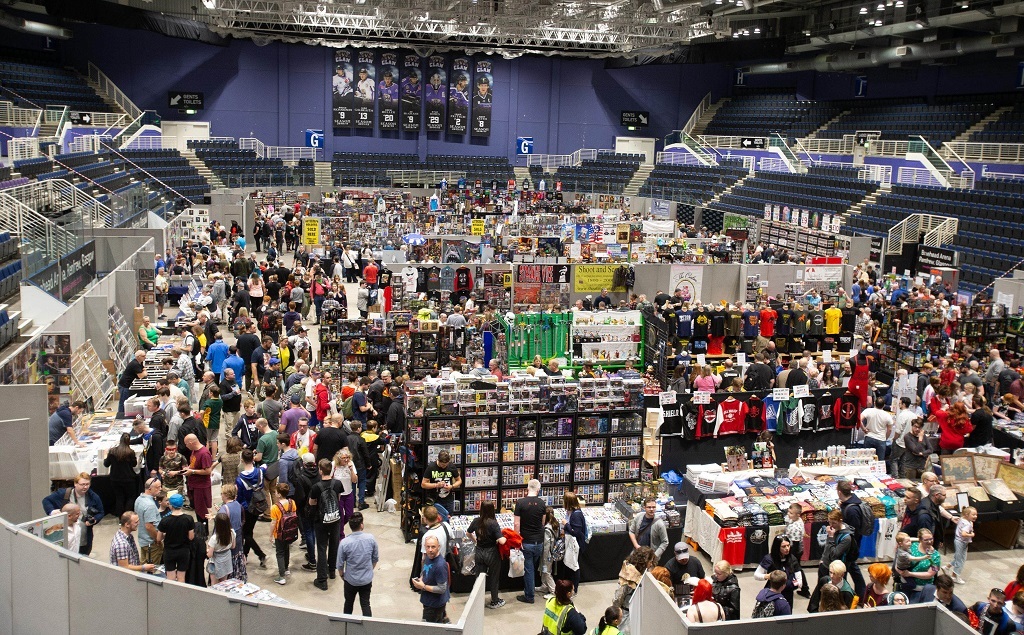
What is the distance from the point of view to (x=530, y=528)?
8.92 meters

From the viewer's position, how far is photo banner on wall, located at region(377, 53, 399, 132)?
41.3 m

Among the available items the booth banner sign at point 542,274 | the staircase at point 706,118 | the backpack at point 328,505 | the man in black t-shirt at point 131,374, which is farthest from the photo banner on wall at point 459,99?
the backpack at point 328,505

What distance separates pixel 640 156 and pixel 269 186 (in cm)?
1750

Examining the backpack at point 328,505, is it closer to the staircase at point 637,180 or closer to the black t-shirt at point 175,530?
the black t-shirt at point 175,530

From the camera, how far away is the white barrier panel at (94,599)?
21.8ft

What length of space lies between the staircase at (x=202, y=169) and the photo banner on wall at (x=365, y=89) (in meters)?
7.99

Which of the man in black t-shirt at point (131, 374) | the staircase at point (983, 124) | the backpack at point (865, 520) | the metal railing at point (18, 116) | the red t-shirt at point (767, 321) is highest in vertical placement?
the staircase at point (983, 124)

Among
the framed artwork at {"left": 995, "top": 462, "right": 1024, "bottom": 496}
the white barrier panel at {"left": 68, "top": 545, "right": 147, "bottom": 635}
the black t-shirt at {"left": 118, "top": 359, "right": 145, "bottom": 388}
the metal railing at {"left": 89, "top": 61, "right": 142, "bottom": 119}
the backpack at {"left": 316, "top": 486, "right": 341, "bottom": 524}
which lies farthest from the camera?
the metal railing at {"left": 89, "top": 61, "right": 142, "bottom": 119}

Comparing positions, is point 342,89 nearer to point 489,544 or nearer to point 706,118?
point 706,118

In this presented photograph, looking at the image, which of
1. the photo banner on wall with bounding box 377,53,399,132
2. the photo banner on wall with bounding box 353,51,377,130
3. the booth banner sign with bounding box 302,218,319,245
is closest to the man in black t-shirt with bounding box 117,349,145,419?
the booth banner sign with bounding box 302,218,319,245

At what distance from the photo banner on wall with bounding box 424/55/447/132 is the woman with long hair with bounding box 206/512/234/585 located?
36137 millimetres

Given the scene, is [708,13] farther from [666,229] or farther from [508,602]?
[508,602]

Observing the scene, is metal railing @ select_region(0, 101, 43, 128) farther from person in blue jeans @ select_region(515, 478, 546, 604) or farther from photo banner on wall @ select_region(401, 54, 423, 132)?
person in blue jeans @ select_region(515, 478, 546, 604)

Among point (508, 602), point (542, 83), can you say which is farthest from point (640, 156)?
point (508, 602)
